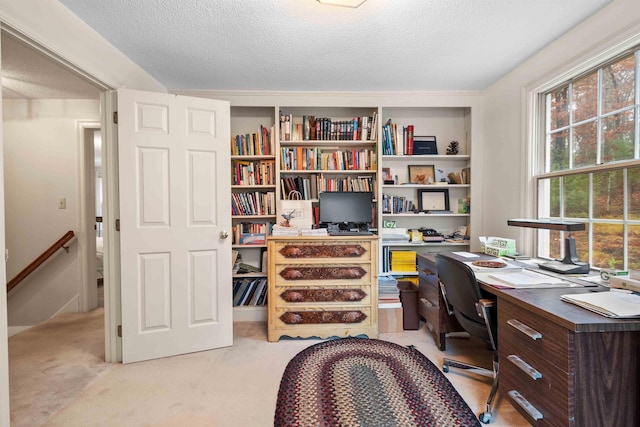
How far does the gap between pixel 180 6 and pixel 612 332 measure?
260 cm

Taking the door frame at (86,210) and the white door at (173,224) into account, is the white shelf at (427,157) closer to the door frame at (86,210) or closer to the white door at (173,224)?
the white door at (173,224)

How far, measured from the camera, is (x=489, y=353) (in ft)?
7.34

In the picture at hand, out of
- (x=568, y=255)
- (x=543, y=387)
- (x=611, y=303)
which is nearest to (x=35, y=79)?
(x=543, y=387)

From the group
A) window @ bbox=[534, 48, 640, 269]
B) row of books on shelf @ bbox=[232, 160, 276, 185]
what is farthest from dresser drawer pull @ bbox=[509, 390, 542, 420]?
row of books on shelf @ bbox=[232, 160, 276, 185]

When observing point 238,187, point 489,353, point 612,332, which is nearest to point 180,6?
point 238,187

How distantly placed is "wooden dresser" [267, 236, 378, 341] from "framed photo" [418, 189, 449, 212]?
1.00 metres

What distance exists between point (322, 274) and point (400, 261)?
980 mm

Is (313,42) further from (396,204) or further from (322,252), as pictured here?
(396,204)

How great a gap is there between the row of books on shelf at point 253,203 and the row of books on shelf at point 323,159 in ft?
1.13

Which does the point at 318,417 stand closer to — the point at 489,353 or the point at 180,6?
the point at 489,353

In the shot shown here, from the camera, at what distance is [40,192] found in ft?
10.2

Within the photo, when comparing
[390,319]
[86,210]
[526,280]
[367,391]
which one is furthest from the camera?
[86,210]

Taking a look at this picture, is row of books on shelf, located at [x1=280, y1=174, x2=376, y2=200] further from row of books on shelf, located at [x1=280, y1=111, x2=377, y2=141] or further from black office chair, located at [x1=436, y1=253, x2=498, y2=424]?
black office chair, located at [x1=436, y1=253, x2=498, y2=424]

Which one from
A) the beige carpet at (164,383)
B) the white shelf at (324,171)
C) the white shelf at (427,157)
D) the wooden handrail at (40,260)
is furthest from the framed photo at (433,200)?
the wooden handrail at (40,260)
